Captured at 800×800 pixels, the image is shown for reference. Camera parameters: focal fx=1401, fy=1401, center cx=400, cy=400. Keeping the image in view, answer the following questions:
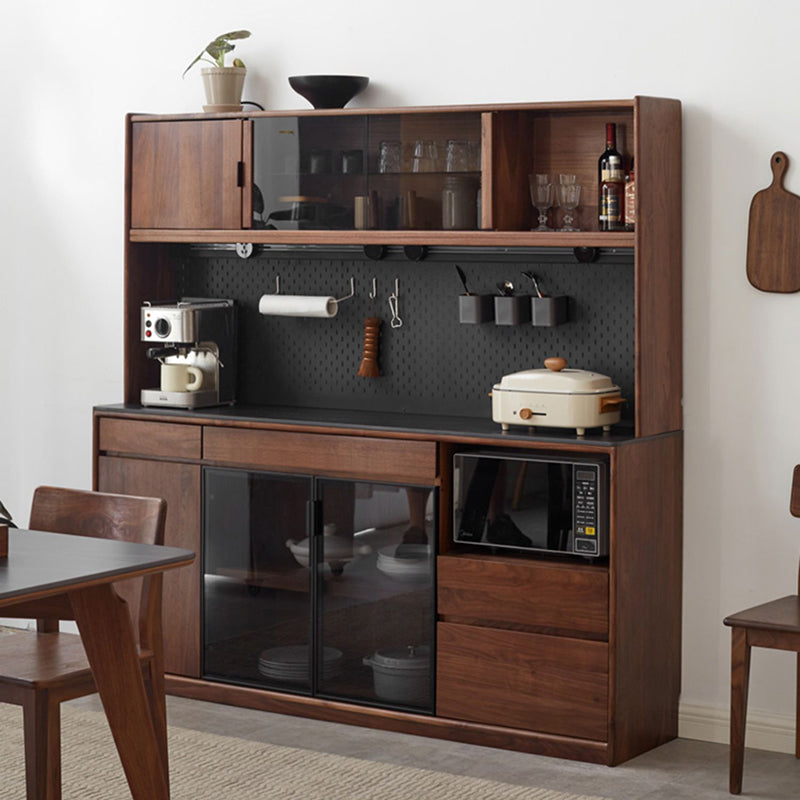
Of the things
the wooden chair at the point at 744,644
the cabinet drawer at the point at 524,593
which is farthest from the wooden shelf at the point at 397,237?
the wooden chair at the point at 744,644

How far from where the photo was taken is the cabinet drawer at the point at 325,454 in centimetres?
431

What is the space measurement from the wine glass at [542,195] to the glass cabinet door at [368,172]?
0.19 m

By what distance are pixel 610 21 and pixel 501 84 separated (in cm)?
41

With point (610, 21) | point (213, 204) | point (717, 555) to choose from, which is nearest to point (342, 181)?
point (213, 204)

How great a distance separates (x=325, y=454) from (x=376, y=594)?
474 millimetres

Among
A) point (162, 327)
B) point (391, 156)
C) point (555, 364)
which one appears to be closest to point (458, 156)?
point (391, 156)

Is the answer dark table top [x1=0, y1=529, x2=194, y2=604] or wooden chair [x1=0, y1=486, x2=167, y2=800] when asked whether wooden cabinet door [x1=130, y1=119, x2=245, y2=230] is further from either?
dark table top [x1=0, y1=529, x2=194, y2=604]

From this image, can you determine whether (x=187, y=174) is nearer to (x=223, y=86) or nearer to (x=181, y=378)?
(x=223, y=86)

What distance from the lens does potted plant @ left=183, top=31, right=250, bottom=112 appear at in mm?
4852

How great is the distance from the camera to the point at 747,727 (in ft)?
14.0

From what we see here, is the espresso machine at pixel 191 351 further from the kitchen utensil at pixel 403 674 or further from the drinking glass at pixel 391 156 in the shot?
→ the kitchen utensil at pixel 403 674

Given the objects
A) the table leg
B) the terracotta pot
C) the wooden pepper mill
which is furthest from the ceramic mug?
the table leg

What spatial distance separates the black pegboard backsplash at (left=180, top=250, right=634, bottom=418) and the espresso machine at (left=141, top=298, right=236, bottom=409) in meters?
A: 0.17

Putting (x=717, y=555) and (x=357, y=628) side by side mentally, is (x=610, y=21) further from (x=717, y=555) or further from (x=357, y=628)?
(x=357, y=628)
